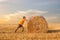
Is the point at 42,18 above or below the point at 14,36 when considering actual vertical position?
above

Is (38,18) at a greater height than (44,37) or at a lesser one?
greater

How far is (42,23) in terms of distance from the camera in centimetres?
1186

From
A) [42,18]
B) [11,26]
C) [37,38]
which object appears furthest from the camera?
[11,26]

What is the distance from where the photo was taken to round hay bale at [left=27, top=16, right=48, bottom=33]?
11789mm

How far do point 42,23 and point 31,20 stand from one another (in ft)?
2.12

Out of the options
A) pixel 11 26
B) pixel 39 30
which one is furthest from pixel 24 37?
pixel 11 26

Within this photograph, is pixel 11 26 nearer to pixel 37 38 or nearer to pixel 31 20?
→ pixel 31 20

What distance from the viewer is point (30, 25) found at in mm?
12102

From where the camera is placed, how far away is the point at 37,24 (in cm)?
1205

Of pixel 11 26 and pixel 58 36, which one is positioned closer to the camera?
pixel 58 36

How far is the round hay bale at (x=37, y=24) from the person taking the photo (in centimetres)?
1179

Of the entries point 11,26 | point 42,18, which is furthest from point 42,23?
point 11,26

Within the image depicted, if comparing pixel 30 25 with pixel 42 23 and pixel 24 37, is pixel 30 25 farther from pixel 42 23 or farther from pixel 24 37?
pixel 24 37

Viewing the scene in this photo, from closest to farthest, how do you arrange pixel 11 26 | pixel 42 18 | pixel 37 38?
pixel 37 38 < pixel 42 18 < pixel 11 26
